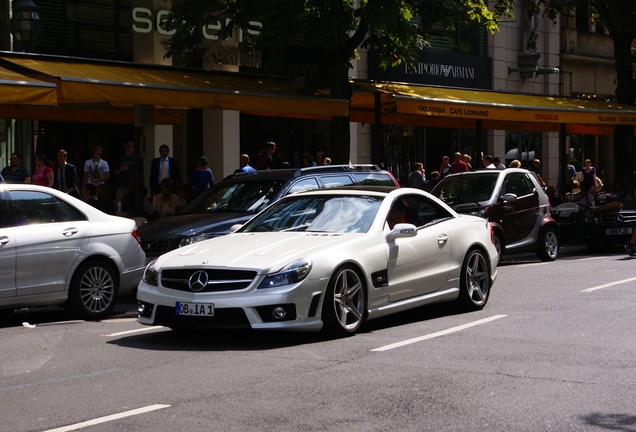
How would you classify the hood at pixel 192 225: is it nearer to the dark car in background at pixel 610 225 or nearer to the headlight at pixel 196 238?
the headlight at pixel 196 238

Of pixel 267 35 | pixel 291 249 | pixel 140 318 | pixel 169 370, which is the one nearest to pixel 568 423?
pixel 169 370

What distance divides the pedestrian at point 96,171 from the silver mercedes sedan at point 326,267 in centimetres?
959

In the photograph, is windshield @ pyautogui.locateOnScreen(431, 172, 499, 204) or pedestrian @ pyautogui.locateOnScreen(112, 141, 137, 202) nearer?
windshield @ pyautogui.locateOnScreen(431, 172, 499, 204)

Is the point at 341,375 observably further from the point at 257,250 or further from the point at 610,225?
the point at 610,225

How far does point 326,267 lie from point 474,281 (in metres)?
2.99

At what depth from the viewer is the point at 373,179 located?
16.8 meters

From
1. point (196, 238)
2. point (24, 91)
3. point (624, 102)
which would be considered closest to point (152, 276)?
point (196, 238)

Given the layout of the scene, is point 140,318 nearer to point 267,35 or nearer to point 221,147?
point 267,35

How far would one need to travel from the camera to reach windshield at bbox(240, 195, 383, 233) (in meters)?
11.4

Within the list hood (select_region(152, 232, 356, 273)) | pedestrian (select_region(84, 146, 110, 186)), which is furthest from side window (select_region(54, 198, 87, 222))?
pedestrian (select_region(84, 146, 110, 186))

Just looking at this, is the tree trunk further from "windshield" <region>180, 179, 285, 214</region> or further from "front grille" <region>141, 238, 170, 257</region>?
"front grille" <region>141, 238, 170, 257</region>

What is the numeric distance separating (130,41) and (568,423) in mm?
19956

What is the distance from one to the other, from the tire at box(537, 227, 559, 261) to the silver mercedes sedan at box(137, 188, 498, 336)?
782 centimetres

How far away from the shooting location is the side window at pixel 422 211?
12078 mm
